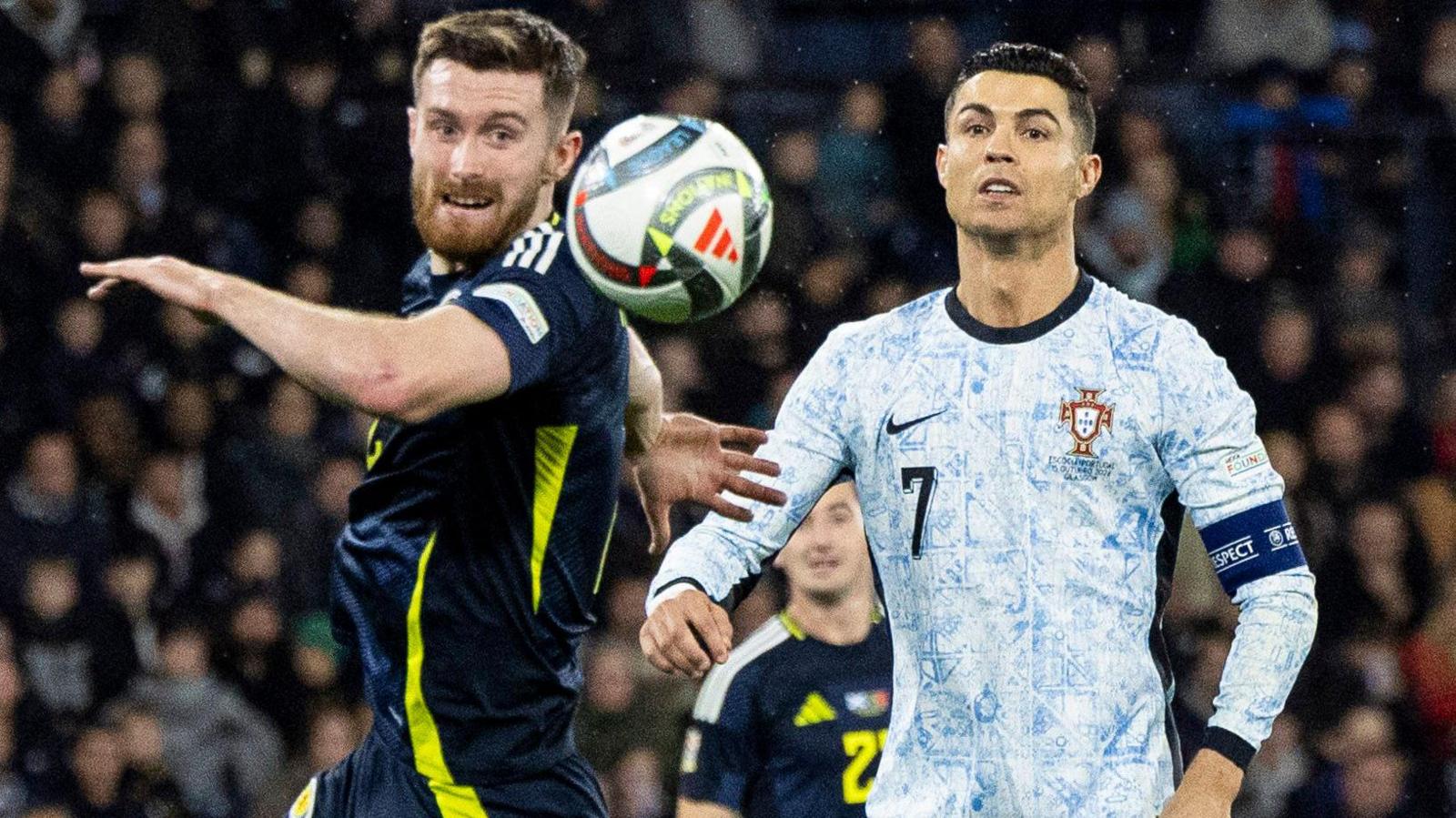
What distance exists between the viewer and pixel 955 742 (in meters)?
3.80

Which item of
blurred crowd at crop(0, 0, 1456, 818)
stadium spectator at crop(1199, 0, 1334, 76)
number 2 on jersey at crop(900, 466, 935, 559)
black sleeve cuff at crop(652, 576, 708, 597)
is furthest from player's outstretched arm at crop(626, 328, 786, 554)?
stadium spectator at crop(1199, 0, 1334, 76)

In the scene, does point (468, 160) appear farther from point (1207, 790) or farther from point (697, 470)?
point (1207, 790)

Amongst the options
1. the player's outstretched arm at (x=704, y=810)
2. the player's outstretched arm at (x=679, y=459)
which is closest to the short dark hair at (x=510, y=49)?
the player's outstretched arm at (x=679, y=459)

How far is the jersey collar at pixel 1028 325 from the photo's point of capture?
3.91 meters

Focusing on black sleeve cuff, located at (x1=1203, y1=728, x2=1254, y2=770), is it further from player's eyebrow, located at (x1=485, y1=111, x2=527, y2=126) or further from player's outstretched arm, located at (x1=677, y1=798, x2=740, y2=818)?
player's outstretched arm, located at (x1=677, y1=798, x2=740, y2=818)

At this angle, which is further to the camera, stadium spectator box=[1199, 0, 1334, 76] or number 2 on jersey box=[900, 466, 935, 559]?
stadium spectator box=[1199, 0, 1334, 76]

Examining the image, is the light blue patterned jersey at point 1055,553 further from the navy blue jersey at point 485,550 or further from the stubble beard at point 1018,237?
the navy blue jersey at point 485,550

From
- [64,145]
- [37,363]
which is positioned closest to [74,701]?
[37,363]

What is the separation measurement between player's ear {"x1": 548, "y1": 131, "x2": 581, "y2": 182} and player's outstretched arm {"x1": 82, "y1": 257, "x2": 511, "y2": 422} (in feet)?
2.17

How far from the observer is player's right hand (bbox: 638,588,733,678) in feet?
11.8

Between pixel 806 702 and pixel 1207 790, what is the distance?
87.9 inches

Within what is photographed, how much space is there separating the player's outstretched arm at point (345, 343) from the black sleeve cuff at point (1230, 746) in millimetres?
1395

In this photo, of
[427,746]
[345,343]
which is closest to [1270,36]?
[427,746]

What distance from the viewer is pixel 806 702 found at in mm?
5691
